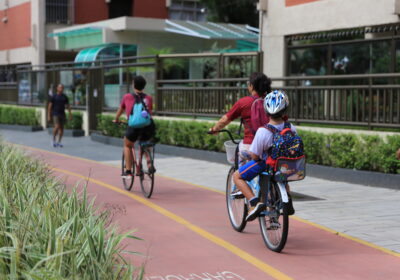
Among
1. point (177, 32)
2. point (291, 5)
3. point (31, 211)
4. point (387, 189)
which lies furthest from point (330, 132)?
point (177, 32)

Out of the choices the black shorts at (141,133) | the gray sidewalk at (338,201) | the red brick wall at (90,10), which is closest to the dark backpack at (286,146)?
the gray sidewalk at (338,201)

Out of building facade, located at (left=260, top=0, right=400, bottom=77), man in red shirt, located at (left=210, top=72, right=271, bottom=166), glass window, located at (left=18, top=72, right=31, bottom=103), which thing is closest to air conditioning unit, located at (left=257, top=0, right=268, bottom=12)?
building facade, located at (left=260, top=0, right=400, bottom=77)

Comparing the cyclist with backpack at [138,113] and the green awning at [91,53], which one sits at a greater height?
the green awning at [91,53]

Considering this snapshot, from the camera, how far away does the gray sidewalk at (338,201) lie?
9.16 metres

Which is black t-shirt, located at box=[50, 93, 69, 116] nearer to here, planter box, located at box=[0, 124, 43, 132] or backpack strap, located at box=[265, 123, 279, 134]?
planter box, located at box=[0, 124, 43, 132]

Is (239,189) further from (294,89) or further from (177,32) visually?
(177,32)

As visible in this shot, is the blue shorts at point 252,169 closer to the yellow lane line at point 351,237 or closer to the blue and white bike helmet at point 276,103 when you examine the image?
the blue and white bike helmet at point 276,103

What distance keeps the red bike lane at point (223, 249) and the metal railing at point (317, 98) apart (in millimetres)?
4545

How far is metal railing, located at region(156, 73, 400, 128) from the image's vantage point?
14.5m

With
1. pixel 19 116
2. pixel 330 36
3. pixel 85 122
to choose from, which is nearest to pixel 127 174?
pixel 330 36

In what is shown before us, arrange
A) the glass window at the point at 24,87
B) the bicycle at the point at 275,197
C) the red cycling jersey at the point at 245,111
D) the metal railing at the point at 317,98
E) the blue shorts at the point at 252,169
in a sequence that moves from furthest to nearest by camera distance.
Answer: the glass window at the point at 24,87 → the metal railing at the point at 317,98 → the red cycling jersey at the point at 245,111 → the blue shorts at the point at 252,169 → the bicycle at the point at 275,197

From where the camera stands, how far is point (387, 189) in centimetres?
1295

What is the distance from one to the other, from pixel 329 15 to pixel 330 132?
556 cm

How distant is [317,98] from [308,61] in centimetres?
505
